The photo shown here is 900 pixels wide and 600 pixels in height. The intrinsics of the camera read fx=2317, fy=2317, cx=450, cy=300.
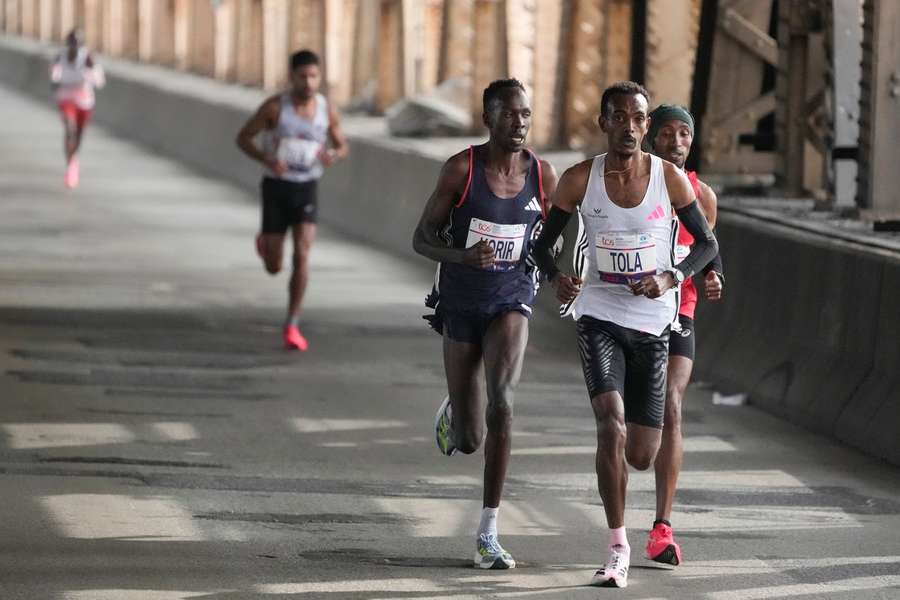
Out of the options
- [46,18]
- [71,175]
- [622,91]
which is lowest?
[46,18]

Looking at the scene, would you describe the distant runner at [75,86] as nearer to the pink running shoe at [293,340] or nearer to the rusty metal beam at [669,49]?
the rusty metal beam at [669,49]

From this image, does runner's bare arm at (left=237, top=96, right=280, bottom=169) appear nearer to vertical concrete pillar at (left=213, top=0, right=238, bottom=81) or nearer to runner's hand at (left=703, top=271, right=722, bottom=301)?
runner's hand at (left=703, top=271, right=722, bottom=301)

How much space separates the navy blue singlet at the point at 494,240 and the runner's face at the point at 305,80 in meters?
6.40

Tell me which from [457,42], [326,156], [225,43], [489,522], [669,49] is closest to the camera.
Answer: [489,522]

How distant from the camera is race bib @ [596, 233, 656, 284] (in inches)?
342

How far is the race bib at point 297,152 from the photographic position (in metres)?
15.8

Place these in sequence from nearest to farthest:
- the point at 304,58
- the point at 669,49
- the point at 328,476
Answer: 1. the point at 328,476
2. the point at 304,58
3. the point at 669,49

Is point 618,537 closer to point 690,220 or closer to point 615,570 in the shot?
point 615,570

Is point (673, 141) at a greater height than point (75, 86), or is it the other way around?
point (673, 141)

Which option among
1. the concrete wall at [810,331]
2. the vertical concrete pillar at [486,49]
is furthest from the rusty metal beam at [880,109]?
the vertical concrete pillar at [486,49]

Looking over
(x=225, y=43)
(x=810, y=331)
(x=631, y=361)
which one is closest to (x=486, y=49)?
(x=810, y=331)

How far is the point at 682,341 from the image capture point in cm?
925

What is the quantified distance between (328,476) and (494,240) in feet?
6.70

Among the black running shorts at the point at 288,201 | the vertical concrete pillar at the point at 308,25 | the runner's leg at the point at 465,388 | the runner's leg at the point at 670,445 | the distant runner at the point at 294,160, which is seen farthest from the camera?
the vertical concrete pillar at the point at 308,25
